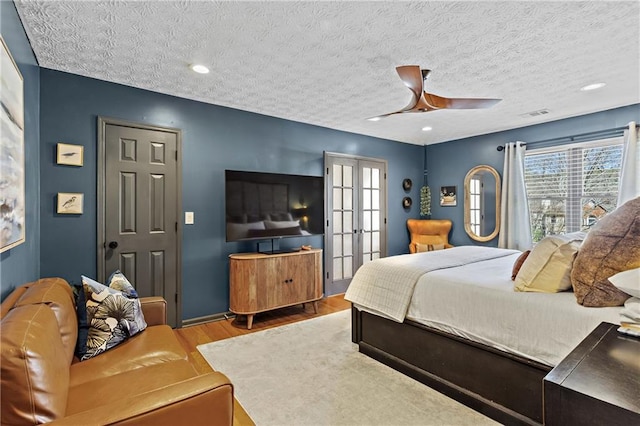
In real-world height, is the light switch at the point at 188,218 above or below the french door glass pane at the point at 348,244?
above

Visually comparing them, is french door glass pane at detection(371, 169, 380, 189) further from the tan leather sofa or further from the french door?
the tan leather sofa

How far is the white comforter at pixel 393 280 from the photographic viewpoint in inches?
99.1

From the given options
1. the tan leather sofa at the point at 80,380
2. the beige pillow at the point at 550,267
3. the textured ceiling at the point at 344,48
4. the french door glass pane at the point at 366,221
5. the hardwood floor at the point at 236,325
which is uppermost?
the textured ceiling at the point at 344,48

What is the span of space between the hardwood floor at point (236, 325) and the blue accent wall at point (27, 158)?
136 centimetres

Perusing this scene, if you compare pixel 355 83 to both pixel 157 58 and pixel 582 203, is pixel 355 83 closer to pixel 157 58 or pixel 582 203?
pixel 157 58

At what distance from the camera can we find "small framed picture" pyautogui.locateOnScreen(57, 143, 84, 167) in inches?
113

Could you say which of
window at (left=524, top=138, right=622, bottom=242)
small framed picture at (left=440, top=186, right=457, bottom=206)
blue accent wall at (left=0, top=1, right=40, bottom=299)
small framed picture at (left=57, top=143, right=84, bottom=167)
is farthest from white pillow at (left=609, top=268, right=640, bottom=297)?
small framed picture at (left=440, top=186, right=457, bottom=206)

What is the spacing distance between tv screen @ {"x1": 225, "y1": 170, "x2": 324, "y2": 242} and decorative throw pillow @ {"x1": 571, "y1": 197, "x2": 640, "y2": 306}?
9.52ft

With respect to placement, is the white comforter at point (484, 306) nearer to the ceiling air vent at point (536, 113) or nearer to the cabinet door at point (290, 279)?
the cabinet door at point (290, 279)

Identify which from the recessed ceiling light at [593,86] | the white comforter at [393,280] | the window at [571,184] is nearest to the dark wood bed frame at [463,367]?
the white comforter at [393,280]

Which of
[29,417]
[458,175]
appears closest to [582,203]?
[458,175]

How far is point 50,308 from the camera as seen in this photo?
149cm

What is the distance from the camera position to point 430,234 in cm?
562

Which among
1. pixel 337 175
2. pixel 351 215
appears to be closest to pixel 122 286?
pixel 337 175
